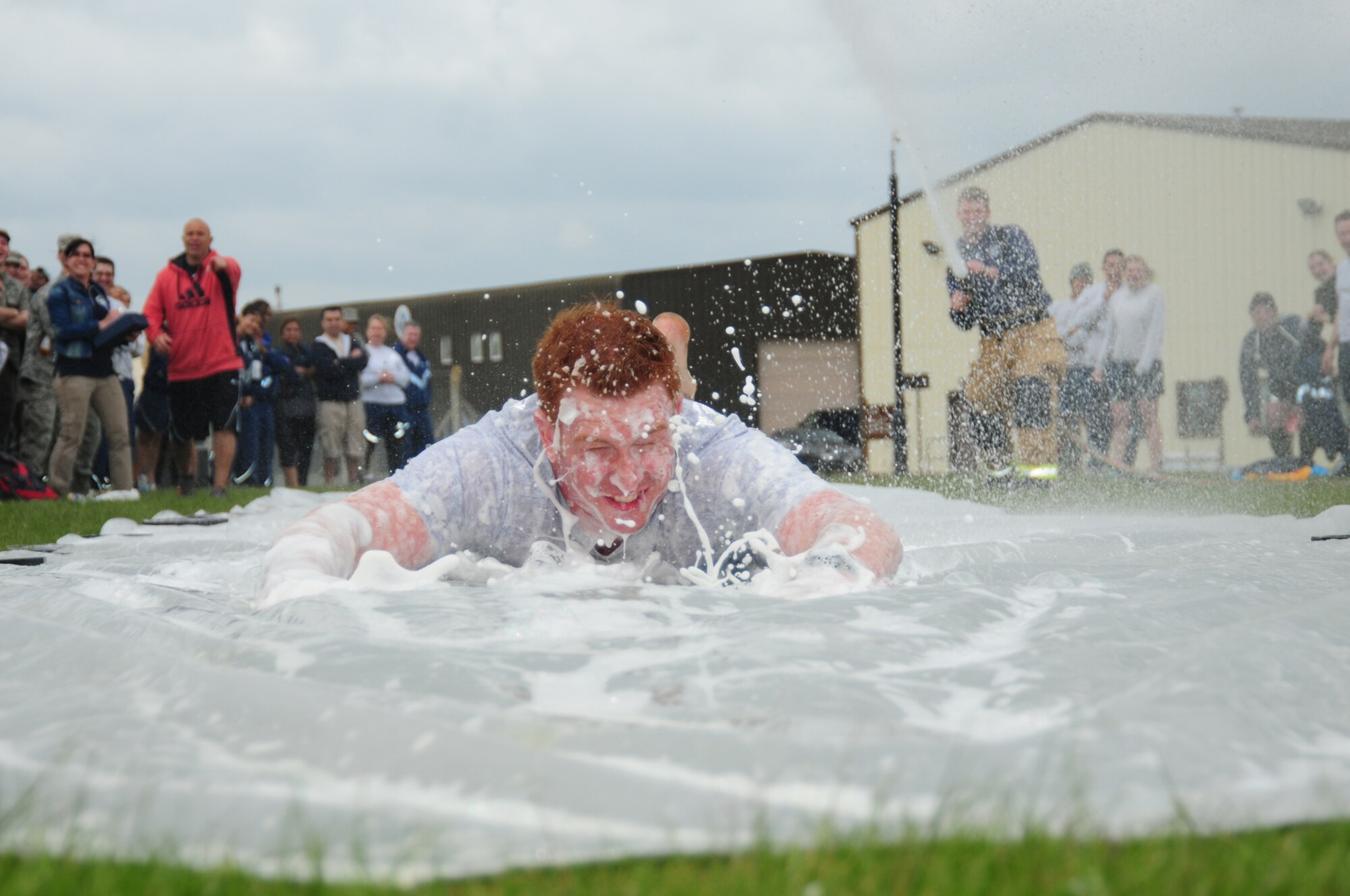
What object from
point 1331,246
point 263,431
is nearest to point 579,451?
point 263,431

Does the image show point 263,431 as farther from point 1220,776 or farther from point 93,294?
point 1220,776

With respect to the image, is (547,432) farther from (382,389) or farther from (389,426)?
(389,426)

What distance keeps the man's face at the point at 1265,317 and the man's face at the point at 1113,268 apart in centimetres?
183

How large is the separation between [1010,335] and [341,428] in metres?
6.33

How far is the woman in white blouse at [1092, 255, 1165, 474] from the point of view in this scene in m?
10.4

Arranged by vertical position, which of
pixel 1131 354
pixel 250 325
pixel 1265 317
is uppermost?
pixel 250 325

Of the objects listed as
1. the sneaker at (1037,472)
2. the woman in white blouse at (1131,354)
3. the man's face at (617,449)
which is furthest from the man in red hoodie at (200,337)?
the woman in white blouse at (1131,354)

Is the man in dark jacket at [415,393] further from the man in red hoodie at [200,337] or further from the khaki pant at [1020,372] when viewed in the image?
the khaki pant at [1020,372]

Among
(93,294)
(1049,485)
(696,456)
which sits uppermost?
(93,294)

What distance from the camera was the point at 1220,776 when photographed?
→ 1.44m

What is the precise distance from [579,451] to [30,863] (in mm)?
2089

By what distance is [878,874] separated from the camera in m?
1.13

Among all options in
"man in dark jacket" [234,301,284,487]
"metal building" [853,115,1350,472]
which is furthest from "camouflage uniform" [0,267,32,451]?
"metal building" [853,115,1350,472]


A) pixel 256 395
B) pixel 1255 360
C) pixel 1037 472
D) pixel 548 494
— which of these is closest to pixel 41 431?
pixel 256 395
